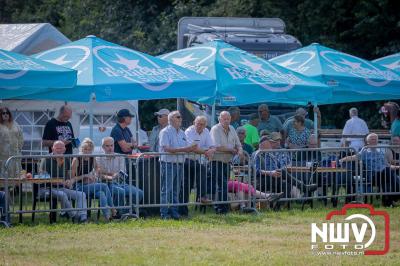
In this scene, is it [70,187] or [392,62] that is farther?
[392,62]

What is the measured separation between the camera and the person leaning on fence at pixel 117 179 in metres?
16.4

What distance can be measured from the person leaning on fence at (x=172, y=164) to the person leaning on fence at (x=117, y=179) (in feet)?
1.47

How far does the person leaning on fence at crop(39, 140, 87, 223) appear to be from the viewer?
628 inches

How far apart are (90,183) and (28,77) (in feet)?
6.32

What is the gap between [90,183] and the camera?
16.3 meters

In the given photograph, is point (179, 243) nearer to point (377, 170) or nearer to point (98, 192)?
point (98, 192)

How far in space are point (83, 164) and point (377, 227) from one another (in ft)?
15.1

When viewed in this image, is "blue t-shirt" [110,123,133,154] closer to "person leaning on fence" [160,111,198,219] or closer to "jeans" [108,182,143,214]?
"person leaning on fence" [160,111,198,219]

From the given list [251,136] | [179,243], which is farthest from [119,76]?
[179,243]

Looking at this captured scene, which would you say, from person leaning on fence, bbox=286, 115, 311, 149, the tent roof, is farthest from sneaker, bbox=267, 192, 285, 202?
the tent roof

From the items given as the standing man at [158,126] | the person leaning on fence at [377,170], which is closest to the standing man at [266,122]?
the standing man at [158,126]

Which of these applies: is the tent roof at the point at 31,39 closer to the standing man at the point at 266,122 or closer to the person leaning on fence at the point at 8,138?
the person leaning on fence at the point at 8,138

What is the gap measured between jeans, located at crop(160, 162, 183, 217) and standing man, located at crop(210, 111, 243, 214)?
0.73 m

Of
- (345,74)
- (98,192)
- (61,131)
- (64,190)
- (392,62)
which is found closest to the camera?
(64,190)
